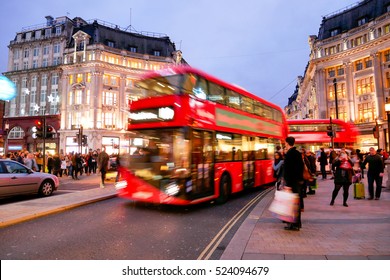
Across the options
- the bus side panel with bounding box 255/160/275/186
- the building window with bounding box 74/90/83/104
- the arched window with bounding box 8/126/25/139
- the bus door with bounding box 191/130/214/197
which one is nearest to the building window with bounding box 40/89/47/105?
the arched window with bounding box 8/126/25/139

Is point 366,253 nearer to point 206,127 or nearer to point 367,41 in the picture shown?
point 206,127

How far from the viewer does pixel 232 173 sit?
398 inches

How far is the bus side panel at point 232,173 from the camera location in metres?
9.16

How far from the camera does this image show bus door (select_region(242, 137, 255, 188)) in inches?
433

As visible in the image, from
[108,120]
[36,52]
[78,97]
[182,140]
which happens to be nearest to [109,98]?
[108,120]

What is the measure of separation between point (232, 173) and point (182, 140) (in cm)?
301

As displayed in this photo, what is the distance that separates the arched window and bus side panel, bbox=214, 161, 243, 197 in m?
48.6

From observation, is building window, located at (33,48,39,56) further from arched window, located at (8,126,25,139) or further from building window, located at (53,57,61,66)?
arched window, located at (8,126,25,139)

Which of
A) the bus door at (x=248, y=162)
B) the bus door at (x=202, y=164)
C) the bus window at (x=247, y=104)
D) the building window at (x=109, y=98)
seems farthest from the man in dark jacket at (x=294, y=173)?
the building window at (x=109, y=98)

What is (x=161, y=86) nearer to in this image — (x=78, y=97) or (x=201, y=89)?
(x=201, y=89)

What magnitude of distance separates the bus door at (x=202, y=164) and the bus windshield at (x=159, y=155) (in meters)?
0.31

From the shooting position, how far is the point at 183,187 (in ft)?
25.9

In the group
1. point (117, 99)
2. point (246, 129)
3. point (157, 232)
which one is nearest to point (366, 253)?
point (157, 232)

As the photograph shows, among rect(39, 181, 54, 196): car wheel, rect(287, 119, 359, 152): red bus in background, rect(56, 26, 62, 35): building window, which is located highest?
rect(56, 26, 62, 35): building window
